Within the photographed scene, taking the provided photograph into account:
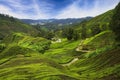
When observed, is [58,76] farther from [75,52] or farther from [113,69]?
[75,52]

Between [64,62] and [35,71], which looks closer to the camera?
[35,71]

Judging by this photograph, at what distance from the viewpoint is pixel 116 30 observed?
110125 millimetres

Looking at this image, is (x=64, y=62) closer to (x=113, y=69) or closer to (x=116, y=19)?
(x=116, y=19)

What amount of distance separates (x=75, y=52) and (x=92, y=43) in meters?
12.6

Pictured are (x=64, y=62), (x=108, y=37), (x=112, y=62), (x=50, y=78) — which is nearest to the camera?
(x=50, y=78)

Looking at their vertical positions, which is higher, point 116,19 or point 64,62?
point 116,19

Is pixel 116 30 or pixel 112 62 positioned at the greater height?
pixel 116 30

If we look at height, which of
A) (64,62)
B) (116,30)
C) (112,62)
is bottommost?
(64,62)

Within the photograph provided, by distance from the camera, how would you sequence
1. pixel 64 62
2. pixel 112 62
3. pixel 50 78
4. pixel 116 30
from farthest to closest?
pixel 64 62 < pixel 116 30 < pixel 112 62 < pixel 50 78

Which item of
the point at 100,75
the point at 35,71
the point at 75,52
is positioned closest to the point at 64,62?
the point at 75,52

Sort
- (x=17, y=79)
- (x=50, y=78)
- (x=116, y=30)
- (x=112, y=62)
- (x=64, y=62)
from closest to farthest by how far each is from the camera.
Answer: (x=50, y=78) → (x=17, y=79) → (x=112, y=62) → (x=116, y=30) → (x=64, y=62)

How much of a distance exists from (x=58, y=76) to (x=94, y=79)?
8988 mm

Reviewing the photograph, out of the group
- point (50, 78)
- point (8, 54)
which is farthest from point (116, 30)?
point (8, 54)

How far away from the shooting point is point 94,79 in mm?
66938
